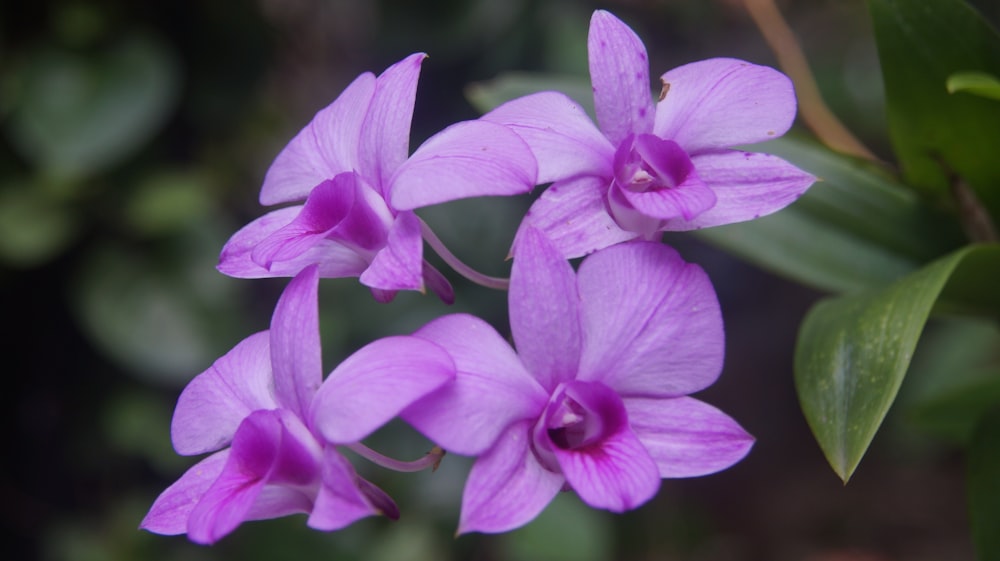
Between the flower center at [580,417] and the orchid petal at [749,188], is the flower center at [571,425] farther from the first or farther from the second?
the orchid petal at [749,188]

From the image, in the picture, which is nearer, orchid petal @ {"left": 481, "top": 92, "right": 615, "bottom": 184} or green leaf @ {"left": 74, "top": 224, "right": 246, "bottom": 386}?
orchid petal @ {"left": 481, "top": 92, "right": 615, "bottom": 184}

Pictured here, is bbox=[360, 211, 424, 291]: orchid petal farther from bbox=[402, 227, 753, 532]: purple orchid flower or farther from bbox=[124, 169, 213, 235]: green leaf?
bbox=[124, 169, 213, 235]: green leaf

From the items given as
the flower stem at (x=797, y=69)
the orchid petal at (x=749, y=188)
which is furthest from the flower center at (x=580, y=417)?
the flower stem at (x=797, y=69)

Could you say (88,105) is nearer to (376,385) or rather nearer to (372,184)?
(372,184)

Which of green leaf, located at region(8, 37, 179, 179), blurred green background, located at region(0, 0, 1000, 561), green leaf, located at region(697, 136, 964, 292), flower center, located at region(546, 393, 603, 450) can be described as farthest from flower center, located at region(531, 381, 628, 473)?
green leaf, located at region(8, 37, 179, 179)

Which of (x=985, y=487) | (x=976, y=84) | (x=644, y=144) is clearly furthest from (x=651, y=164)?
(x=985, y=487)
